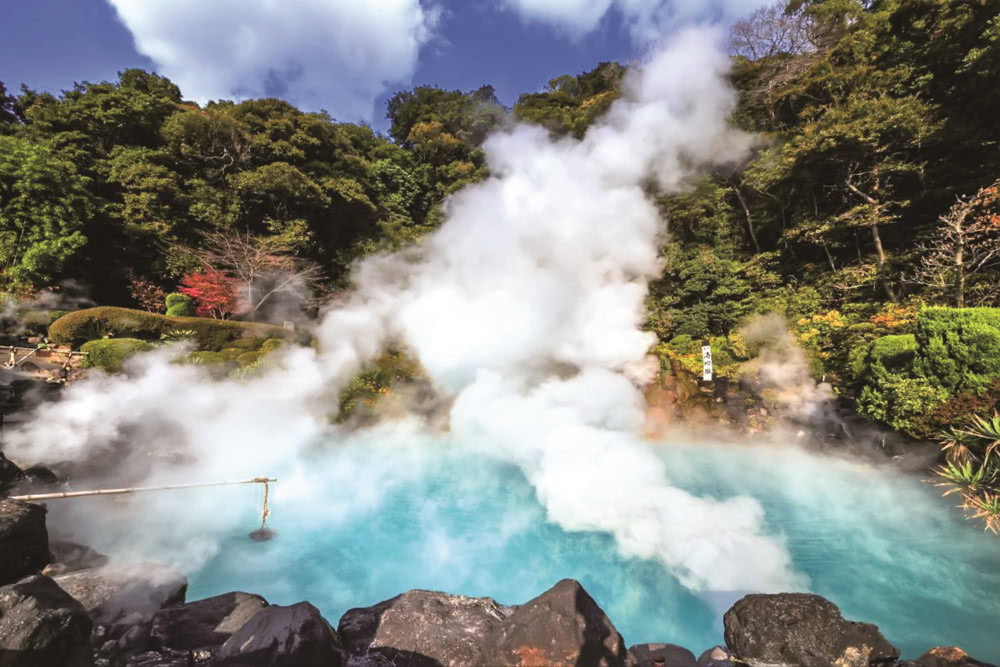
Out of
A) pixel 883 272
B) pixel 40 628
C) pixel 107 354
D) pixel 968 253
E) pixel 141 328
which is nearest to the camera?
pixel 40 628

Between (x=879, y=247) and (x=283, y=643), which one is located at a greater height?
(x=879, y=247)

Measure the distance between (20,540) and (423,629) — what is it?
365 cm

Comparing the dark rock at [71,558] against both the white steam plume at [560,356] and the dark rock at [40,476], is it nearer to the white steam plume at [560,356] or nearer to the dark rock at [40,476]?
the dark rock at [40,476]

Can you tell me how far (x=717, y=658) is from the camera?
12.9ft

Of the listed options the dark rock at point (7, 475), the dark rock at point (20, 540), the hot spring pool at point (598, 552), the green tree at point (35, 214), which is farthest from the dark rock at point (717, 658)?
the green tree at point (35, 214)

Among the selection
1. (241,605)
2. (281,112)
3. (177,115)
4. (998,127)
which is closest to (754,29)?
(998,127)

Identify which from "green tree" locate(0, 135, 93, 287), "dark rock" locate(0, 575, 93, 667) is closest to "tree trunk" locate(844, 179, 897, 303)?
"dark rock" locate(0, 575, 93, 667)

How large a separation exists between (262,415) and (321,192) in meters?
13.7

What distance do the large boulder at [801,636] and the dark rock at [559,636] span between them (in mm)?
1449

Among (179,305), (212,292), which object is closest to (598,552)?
(179,305)

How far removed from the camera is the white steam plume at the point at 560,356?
5570 mm

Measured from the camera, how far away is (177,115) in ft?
63.7

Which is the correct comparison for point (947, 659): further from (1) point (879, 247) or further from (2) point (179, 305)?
(2) point (179, 305)

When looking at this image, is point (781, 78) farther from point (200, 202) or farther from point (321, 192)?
point (200, 202)
